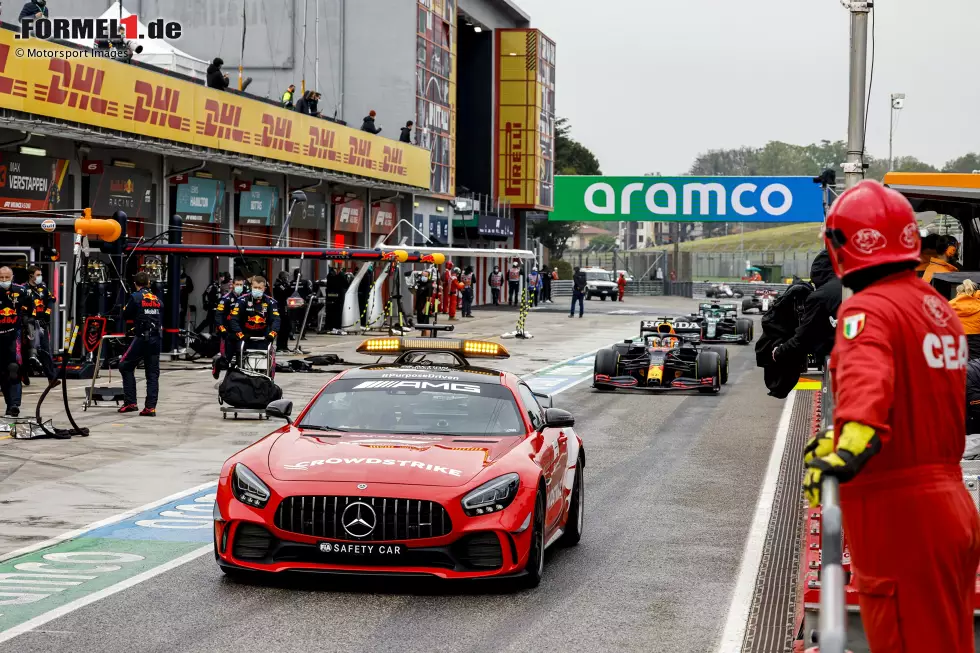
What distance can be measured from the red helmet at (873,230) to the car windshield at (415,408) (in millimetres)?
5352

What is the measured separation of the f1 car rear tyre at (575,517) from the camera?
9.97m

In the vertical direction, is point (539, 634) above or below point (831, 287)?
below

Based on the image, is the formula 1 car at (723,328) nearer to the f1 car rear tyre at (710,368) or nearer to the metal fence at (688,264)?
the f1 car rear tyre at (710,368)

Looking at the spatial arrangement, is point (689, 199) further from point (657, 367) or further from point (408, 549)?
point (408, 549)

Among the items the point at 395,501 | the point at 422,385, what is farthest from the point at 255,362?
the point at 395,501

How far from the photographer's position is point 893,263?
4309 millimetres

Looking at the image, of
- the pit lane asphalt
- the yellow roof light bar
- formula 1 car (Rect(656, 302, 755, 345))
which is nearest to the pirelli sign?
formula 1 car (Rect(656, 302, 755, 345))

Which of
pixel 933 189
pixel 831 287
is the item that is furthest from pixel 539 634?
pixel 933 189

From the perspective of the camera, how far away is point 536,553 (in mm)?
8617

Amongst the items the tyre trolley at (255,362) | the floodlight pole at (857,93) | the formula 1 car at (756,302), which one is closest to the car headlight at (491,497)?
the floodlight pole at (857,93)

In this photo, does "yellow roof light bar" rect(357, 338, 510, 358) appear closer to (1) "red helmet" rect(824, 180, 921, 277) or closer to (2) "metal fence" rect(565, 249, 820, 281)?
(1) "red helmet" rect(824, 180, 921, 277)

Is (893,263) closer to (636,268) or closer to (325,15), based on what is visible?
(325,15)

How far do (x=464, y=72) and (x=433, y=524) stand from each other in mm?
59064

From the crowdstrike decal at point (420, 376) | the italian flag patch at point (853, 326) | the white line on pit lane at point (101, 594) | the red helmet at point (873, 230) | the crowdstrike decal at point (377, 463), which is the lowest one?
the white line on pit lane at point (101, 594)
